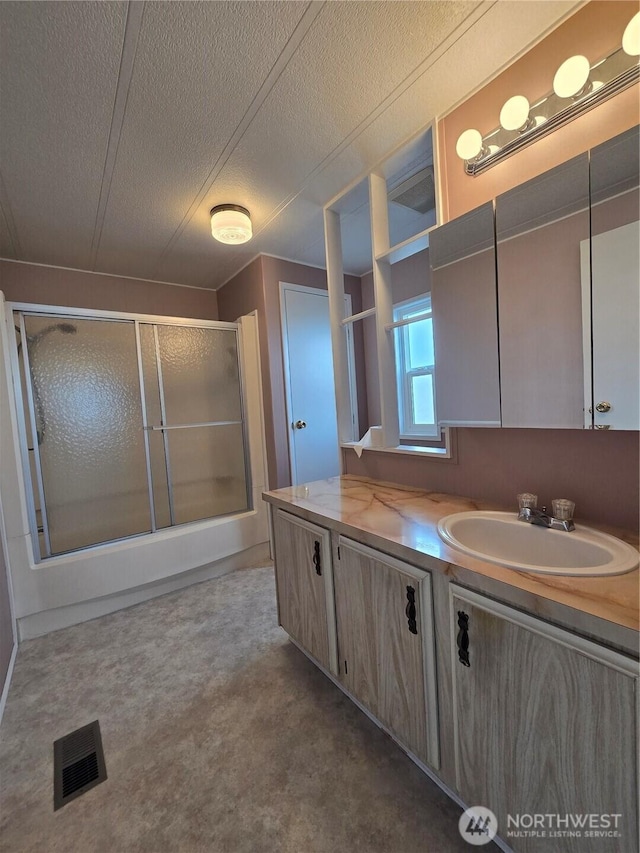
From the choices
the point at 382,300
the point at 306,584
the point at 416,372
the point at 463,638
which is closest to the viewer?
the point at 463,638

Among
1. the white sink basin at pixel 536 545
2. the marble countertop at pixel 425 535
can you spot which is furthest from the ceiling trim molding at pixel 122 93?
the white sink basin at pixel 536 545

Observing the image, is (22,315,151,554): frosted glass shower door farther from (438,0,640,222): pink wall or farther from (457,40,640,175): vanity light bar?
(457,40,640,175): vanity light bar

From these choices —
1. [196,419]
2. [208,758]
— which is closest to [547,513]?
[208,758]

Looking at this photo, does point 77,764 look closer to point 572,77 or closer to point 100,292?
point 572,77

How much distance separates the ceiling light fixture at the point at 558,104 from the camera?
3.18 feet

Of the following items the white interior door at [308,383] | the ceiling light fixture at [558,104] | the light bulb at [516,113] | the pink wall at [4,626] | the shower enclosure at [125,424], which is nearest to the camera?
the ceiling light fixture at [558,104]

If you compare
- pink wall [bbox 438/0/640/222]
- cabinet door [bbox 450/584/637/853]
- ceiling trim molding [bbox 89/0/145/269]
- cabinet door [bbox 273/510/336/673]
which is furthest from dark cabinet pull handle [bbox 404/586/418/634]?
ceiling trim molding [bbox 89/0/145/269]

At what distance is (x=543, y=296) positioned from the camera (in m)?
1.10

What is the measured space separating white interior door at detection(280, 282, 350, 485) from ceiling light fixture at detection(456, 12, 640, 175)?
5.29 ft

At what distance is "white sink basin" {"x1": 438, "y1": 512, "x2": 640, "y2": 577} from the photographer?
0.86 meters

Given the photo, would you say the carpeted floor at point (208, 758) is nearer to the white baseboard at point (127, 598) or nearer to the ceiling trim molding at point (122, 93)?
the white baseboard at point (127, 598)

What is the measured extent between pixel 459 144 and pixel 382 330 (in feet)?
2.51

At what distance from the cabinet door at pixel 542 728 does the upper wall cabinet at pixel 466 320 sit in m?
0.70

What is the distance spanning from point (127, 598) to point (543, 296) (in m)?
2.84
